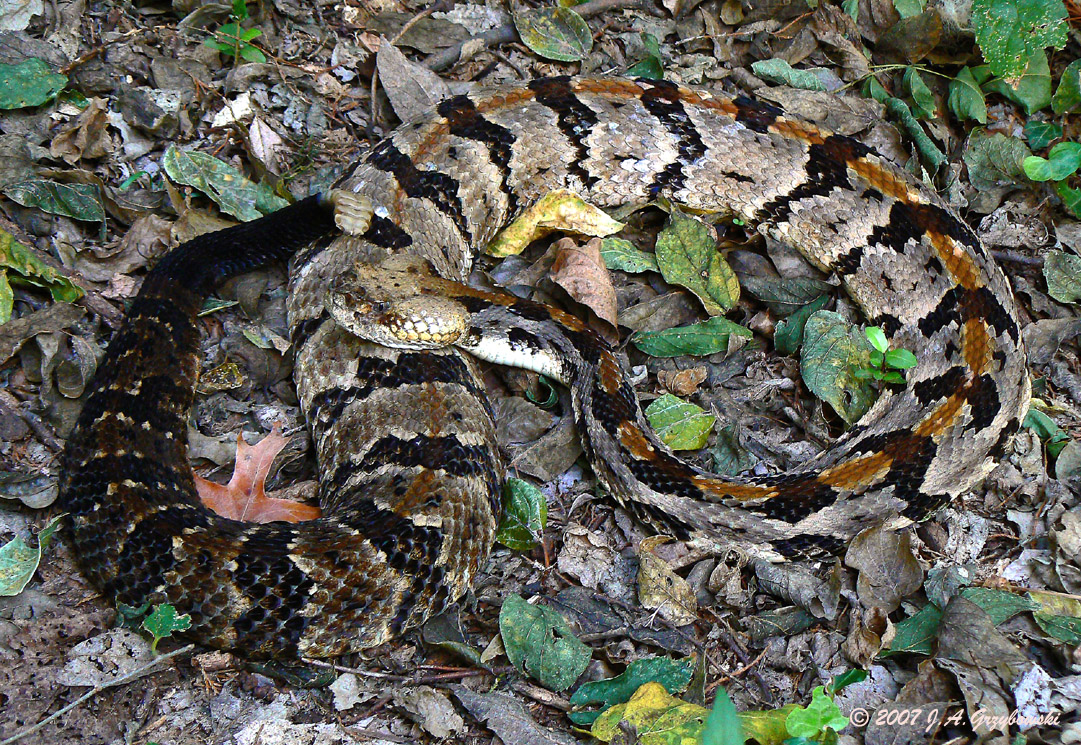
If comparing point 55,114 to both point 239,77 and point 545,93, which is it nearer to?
point 239,77

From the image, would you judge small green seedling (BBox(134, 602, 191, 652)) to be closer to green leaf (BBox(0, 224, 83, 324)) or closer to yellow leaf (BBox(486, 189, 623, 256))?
green leaf (BBox(0, 224, 83, 324))

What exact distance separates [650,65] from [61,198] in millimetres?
3093

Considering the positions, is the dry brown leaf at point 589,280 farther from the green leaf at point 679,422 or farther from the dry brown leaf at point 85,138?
the dry brown leaf at point 85,138

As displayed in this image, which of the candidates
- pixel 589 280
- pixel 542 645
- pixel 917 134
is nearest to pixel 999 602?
pixel 542 645

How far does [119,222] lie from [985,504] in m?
4.03

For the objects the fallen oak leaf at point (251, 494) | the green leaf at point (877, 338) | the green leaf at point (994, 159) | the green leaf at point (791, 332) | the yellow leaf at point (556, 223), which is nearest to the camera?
the fallen oak leaf at point (251, 494)

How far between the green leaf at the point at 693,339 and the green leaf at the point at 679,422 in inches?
10.3

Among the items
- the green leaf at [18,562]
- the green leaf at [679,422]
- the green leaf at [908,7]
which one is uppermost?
the green leaf at [908,7]

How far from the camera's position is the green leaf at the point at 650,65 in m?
4.60

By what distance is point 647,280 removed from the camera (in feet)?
13.5

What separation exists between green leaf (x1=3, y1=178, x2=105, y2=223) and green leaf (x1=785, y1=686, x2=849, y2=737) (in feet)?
11.4

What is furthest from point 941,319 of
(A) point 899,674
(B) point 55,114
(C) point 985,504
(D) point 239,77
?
(B) point 55,114

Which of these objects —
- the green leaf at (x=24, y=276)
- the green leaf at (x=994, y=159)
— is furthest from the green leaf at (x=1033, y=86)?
the green leaf at (x=24, y=276)

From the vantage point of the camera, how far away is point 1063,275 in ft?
12.9
